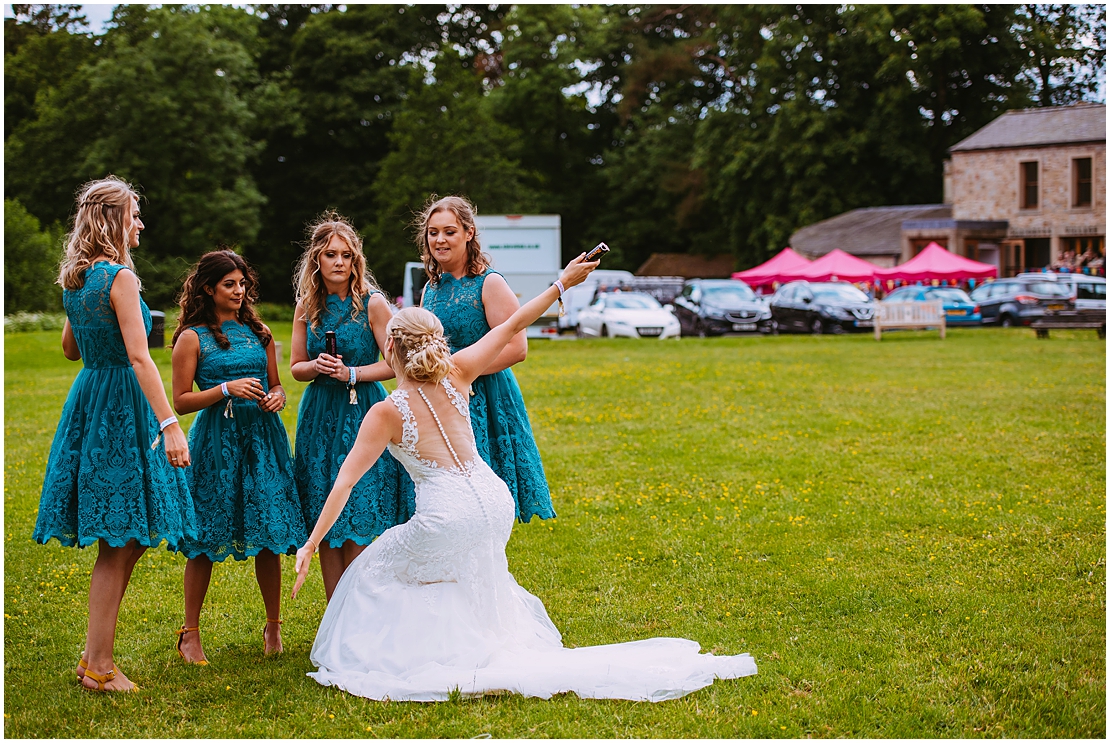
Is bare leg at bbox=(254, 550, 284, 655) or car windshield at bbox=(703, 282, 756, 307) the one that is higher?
car windshield at bbox=(703, 282, 756, 307)

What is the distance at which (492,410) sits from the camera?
16.9 ft

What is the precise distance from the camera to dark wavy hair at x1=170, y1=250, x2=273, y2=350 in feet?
16.0

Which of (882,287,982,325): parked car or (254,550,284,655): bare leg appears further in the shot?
(882,287,982,325): parked car

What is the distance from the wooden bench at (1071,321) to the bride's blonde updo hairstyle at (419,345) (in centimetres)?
2607

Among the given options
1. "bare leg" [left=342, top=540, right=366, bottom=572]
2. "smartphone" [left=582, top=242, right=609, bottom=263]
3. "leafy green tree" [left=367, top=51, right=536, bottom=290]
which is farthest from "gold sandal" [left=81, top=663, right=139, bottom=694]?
"leafy green tree" [left=367, top=51, right=536, bottom=290]

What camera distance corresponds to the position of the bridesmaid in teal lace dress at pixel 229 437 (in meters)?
4.78

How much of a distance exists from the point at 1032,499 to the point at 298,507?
5.98 m

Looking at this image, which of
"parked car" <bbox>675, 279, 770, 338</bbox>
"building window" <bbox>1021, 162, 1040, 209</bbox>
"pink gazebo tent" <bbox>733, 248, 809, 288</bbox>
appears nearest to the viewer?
"parked car" <bbox>675, 279, 770, 338</bbox>

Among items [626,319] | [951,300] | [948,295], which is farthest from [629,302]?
[948,295]

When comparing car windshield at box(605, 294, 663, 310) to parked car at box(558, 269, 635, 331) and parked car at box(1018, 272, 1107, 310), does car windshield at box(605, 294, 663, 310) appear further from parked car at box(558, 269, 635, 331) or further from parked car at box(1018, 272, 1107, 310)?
parked car at box(1018, 272, 1107, 310)

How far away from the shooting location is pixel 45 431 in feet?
40.4

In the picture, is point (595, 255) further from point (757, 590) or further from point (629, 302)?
point (629, 302)

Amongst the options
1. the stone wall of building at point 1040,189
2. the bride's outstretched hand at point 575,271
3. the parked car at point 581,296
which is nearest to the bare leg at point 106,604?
the bride's outstretched hand at point 575,271

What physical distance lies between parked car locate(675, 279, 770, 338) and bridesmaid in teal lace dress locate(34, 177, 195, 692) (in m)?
26.8
